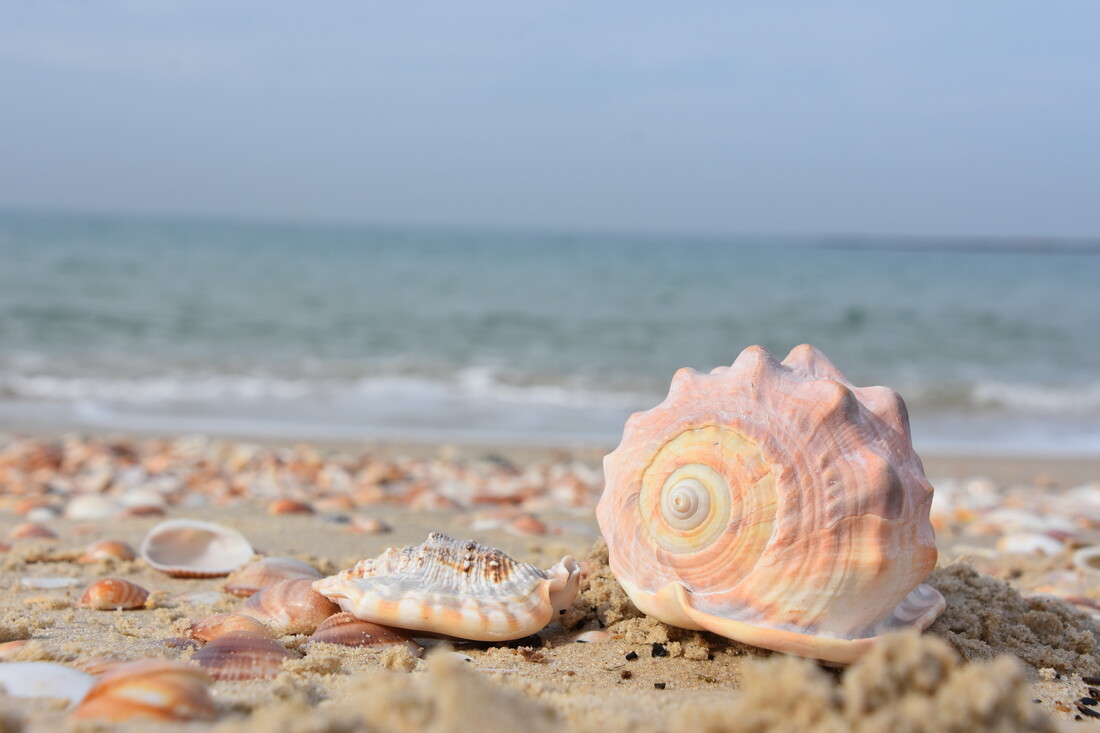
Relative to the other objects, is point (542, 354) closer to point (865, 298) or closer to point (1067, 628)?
point (1067, 628)

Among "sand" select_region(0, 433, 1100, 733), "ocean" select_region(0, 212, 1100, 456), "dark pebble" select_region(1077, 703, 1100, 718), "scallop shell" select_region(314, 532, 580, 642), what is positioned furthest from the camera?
"ocean" select_region(0, 212, 1100, 456)

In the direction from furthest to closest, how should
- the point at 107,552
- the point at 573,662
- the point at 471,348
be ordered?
1. the point at 471,348
2. the point at 107,552
3. the point at 573,662

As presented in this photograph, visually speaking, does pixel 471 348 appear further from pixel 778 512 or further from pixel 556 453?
pixel 778 512

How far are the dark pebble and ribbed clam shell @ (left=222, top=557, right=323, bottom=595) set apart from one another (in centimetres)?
216

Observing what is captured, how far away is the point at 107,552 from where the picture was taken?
3316 mm

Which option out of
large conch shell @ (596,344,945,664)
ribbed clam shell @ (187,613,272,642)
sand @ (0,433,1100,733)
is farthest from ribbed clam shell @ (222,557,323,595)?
large conch shell @ (596,344,945,664)

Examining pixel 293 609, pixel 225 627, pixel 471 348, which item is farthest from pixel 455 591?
pixel 471 348

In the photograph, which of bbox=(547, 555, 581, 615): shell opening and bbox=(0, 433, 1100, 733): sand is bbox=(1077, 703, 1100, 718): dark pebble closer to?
bbox=(0, 433, 1100, 733): sand

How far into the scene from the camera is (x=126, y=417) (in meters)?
9.23

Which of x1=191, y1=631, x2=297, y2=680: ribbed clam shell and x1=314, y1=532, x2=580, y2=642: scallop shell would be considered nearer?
x1=191, y1=631, x2=297, y2=680: ribbed clam shell

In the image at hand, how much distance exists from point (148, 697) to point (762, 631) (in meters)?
1.23

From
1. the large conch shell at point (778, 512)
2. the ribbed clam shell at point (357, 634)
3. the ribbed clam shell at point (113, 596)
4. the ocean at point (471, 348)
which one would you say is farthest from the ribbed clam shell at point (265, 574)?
the ocean at point (471, 348)

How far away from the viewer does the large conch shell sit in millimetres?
1933

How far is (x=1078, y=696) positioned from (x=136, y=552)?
3.17 m
